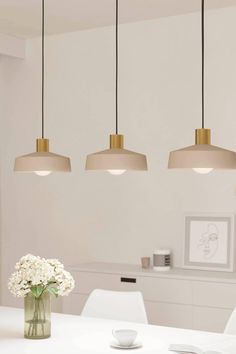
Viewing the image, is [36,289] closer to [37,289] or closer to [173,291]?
[37,289]

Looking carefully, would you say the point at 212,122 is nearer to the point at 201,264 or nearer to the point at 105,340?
the point at 201,264

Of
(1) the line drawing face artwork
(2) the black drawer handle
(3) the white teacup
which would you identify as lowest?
(3) the white teacup

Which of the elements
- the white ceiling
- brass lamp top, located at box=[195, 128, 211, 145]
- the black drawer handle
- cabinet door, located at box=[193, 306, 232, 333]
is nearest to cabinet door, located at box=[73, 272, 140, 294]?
the black drawer handle

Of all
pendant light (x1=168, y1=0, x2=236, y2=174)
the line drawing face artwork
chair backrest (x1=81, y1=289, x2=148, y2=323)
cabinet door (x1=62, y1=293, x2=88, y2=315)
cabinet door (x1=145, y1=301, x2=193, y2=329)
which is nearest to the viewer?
pendant light (x1=168, y1=0, x2=236, y2=174)

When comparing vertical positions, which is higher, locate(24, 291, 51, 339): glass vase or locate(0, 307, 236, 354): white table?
locate(24, 291, 51, 339): glass vase

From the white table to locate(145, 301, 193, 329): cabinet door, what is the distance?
134cm

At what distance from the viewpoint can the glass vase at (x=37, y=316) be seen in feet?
10.9

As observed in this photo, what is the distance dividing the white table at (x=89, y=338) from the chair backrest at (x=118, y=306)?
328 mm

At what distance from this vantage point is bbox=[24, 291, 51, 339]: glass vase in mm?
3322

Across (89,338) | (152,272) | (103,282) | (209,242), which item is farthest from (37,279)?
(209,242)

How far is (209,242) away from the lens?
17.3ft

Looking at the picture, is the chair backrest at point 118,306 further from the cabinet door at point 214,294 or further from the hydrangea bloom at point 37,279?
the cabinet door at point 214,294

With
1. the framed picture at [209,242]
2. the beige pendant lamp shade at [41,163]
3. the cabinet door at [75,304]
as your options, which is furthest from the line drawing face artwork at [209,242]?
the beige pendant lamp shade at [41,163]

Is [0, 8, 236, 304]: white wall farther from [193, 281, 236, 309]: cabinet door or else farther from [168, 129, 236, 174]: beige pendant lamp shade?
[168, 129, 236, 174]: beige pendant lamp shade
